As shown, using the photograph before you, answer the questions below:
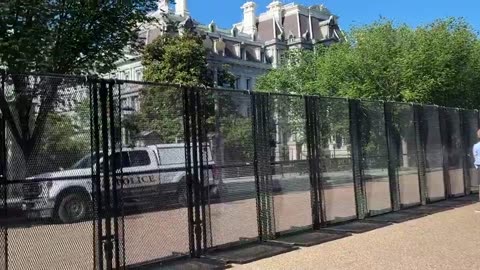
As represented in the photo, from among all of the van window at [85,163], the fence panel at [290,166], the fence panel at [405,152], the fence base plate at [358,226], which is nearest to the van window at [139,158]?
the van window at [85,163]

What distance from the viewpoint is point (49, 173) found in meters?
6.73

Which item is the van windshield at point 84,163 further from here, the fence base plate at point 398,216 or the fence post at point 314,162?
the fence base plate at point 398,216

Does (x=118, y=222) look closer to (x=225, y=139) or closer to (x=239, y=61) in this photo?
(x=225, y=139)

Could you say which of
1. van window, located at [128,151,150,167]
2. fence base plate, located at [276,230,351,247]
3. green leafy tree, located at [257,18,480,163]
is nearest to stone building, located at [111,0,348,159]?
green leafy tree, located at [257,18,480,163]

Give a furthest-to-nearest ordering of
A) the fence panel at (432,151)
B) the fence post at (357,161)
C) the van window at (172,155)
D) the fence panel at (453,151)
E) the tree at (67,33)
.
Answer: the fence panel at (453,151)
the fence panel at (432,151)
the tree at (67,33)
the fence post at (357,161)
the van window at (172,155)

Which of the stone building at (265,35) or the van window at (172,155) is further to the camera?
the stone building at (265,35)

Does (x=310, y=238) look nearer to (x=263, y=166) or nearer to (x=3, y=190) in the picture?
(x=263, y=166)

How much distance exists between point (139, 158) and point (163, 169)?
1.32 feet

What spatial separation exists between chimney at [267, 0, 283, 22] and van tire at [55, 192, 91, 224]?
258 ft

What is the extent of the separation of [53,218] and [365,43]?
1046 inches

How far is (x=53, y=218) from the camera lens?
678 centimetres

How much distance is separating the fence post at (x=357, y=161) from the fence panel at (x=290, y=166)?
161cm

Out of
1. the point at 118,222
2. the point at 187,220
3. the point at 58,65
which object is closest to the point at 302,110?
the point at 187,220

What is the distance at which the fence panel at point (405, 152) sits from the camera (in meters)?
13.6
